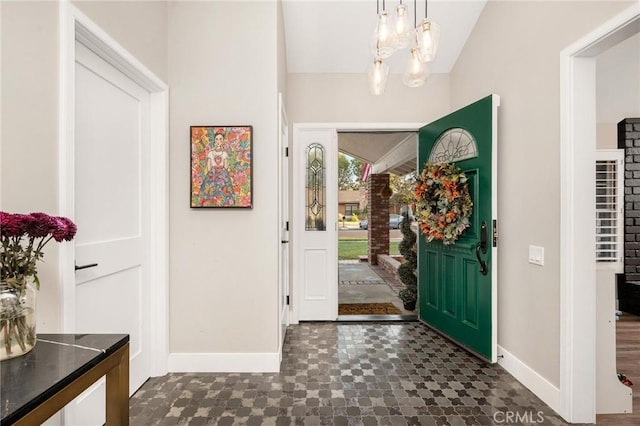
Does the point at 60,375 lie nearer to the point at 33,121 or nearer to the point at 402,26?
the point at 33,121

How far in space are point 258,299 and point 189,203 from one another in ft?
3.04

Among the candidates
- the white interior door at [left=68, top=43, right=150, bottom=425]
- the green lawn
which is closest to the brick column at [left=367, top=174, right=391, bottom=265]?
the green lawn

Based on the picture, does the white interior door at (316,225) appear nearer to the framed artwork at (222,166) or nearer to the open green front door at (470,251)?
the open green front door at (470,251)

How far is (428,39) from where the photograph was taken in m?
1.85

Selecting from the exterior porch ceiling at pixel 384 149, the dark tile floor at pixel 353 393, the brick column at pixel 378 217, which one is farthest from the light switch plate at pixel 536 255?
the brick column at pixel 378 217

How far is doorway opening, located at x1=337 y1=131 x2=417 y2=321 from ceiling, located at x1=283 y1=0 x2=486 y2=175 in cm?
84

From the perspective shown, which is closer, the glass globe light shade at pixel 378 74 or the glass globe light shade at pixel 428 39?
the glass globe light shade at pixel 428 39

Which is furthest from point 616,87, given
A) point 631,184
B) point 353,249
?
point 353,249

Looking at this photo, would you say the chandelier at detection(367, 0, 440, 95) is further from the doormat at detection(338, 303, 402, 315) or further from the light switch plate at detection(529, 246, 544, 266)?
the doormat at detection(338, 303, 402, 315)

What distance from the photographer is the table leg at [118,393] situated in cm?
110

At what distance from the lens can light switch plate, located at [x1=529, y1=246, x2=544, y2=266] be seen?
2.19m

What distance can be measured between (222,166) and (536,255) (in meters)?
2.37

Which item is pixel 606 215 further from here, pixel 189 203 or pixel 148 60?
pixel 148 60

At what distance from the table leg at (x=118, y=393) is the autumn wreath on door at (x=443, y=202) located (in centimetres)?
252
